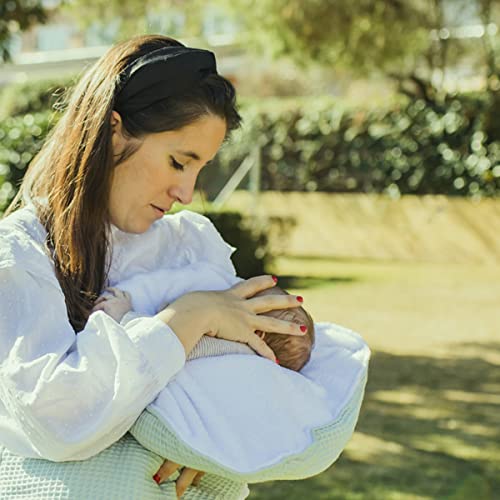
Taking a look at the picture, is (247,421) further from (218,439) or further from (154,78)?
(154,78)

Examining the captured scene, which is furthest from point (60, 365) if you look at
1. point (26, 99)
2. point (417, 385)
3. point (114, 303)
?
point (26, 99)

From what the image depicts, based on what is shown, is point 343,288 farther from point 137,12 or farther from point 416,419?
point 137,12

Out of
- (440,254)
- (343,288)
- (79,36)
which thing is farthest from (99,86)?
(79,36)

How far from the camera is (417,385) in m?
6.67

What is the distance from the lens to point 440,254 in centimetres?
1386

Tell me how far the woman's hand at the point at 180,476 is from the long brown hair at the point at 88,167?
0.30 meters

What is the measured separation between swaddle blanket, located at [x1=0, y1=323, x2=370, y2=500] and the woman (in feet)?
0.13

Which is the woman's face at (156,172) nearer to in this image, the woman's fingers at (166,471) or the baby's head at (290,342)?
the baby's head at (290,342)

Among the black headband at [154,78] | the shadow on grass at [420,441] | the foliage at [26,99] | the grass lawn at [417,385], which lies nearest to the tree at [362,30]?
the grass lawn at [417,385]

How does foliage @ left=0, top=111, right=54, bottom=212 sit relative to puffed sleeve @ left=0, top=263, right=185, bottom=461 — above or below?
below

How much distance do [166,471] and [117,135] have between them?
0.65 metres

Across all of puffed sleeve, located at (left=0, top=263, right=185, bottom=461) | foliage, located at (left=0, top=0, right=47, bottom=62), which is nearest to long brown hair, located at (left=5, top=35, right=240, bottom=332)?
puffed sleeve, located at (left=0, top=263, right=185, bottom=461)

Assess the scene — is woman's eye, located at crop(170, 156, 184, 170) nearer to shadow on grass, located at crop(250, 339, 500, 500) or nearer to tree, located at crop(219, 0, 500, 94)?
shadow on grass, located at crop(250, 339, 500, 500)

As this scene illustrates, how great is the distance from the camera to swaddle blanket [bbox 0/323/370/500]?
165cm
